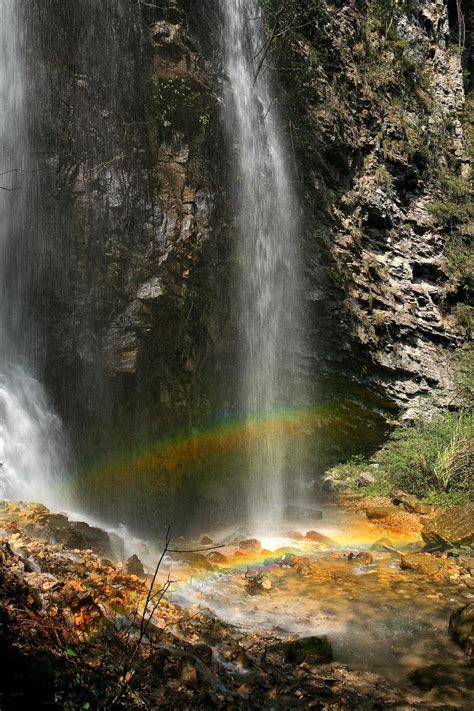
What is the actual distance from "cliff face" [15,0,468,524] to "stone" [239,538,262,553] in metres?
2.63

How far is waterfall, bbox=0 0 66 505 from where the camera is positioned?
24.8ft

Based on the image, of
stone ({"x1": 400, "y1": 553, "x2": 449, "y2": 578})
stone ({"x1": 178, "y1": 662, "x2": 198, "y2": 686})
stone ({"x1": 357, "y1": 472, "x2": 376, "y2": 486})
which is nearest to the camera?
stone ({"x1": 178, "y1": 662, "x2": 198, "y2": 686})

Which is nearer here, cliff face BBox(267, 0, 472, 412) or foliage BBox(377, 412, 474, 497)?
foliage BBox(377, 412, 474, 497)

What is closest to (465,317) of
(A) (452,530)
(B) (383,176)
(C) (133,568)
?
(B) (383,176)

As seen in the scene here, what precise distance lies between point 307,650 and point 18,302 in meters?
6.84

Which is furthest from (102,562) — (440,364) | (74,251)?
(440,364)

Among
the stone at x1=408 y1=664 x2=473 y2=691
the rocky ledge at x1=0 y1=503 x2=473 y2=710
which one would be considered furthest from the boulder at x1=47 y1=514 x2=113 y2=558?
the stone at x1=408 y1=664 x2=473 y2=691

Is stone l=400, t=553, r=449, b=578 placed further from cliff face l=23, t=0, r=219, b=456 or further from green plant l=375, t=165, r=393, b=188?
green plant l=375, t=165, r=393, b=188

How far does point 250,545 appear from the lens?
7.92m

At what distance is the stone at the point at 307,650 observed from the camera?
13.6ft

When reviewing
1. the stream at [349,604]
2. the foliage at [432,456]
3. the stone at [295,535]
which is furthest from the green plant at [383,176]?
the stream at [349,604]

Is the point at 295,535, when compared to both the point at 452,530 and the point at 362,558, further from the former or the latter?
the point at 452,530

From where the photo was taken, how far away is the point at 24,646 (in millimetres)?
2480

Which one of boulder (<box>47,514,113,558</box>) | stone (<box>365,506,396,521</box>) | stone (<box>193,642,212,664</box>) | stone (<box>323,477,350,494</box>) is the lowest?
stone (<box>193,642,212,664</box>)
